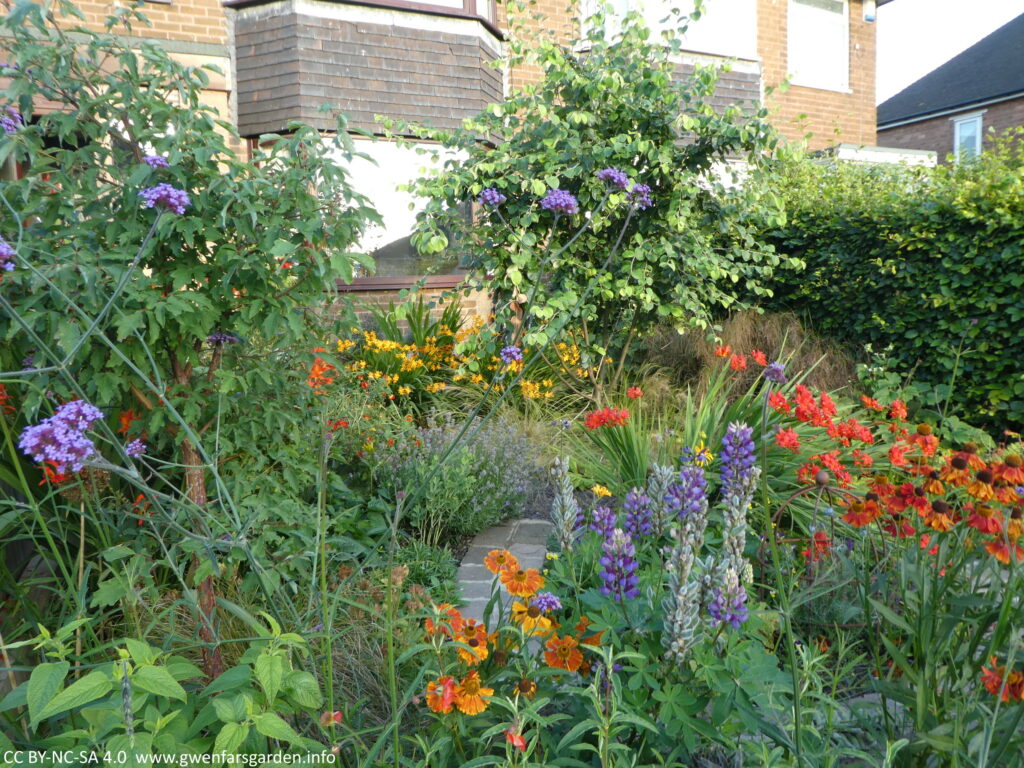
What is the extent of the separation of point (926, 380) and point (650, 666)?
460cm

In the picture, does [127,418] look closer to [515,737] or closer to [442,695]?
[442,695]

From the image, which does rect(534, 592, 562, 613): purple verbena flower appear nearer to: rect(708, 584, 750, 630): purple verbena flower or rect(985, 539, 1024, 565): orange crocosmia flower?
rect(708, 584, 750, 630): purple verbena flower

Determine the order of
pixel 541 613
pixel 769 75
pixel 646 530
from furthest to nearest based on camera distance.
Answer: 1. pixel 769 75
2. pixel 646 530
3. pixel 541 613

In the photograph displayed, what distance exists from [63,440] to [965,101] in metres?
21.4

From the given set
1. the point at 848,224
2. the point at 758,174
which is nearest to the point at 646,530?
the point at 758,174

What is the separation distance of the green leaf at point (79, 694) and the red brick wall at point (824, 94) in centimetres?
1206

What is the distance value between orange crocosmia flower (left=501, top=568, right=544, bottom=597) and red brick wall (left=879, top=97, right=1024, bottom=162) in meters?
17.8

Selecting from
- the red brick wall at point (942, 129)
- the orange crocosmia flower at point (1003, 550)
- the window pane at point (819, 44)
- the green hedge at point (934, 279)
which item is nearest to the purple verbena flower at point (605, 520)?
the orange crocosmia flower at point (1003, 550)

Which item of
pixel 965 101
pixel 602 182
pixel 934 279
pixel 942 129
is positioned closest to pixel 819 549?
pixel 602 182

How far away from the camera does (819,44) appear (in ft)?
41.1

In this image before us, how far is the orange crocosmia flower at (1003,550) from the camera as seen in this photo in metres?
1.41

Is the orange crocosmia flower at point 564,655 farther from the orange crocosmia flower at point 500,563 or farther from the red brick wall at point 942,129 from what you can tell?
the red brick wall at point 942,129

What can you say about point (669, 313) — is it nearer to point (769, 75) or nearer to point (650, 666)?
point (650, 666)

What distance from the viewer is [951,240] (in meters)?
5.05
